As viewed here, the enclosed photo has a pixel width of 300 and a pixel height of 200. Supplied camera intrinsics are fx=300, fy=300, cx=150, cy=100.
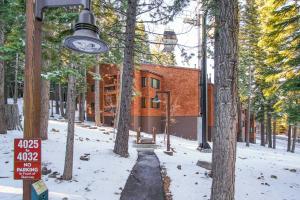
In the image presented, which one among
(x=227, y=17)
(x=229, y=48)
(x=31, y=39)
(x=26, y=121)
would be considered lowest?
(x=26, y=121)

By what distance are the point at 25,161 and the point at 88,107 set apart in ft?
120

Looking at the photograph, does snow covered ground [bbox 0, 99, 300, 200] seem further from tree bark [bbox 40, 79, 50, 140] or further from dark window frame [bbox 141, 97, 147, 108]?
dark window frame [bbox 141, 97, 147, 108]

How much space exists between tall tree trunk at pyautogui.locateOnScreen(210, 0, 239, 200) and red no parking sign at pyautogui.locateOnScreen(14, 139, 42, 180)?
4690mm

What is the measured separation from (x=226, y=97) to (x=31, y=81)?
472 cm

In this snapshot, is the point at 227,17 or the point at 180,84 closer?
the point at 227,17

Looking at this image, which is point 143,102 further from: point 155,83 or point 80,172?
point 80,172

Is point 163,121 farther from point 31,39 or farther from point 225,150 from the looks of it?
point 31,39

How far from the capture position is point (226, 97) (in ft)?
24.5

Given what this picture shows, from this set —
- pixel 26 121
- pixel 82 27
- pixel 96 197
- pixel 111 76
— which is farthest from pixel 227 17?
pixel 111 76

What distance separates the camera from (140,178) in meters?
11.3

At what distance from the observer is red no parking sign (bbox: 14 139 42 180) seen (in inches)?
170

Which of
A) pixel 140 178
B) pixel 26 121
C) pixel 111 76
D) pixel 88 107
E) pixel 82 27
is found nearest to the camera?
pixel 82 27

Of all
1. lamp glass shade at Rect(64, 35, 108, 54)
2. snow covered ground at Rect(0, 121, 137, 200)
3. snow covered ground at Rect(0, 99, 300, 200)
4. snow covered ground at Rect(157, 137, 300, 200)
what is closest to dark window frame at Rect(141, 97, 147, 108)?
snow covered ground at Rect(157, 137, 300, 200)

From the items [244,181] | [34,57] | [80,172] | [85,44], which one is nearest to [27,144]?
[34,57]
